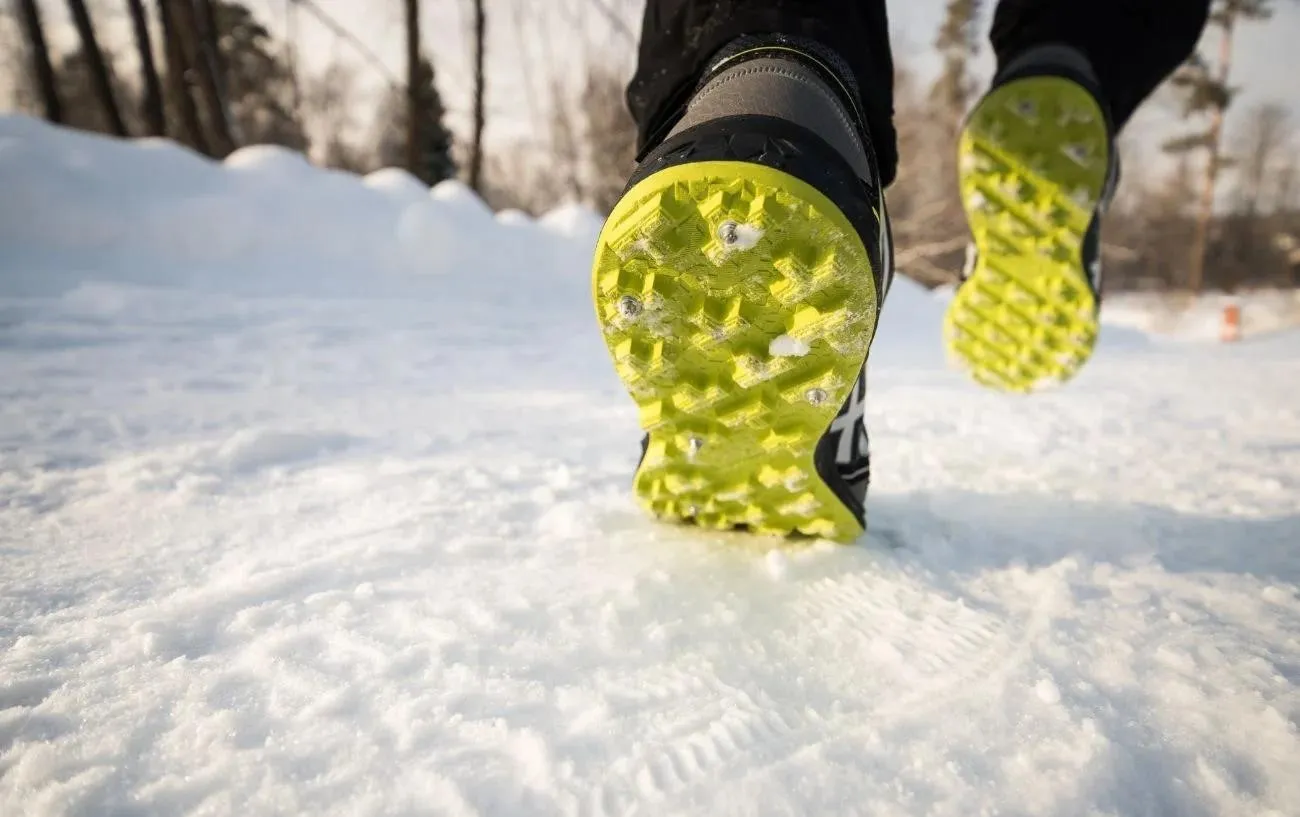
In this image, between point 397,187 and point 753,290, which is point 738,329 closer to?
point 753,290

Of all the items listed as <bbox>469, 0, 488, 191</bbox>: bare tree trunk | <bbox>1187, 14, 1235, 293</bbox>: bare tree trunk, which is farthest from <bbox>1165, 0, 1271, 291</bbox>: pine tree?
<bbox>469, 0, 488, 191</bbox>: bare tree trunk

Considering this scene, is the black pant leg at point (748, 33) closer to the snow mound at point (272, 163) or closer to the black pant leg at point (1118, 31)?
the black pant leg at point (1118, 31)

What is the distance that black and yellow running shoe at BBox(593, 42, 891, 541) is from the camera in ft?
1.90

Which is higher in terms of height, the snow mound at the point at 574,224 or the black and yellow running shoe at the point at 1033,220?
the black and yellow running shoe at the point at 1033,220

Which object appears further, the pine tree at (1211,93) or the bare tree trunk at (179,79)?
the pine tree at (1211,93)

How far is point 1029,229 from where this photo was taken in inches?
56.1

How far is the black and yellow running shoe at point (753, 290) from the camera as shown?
578 mm

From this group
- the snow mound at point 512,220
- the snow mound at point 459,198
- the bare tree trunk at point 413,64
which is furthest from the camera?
the bare tree trunk at point 413,64

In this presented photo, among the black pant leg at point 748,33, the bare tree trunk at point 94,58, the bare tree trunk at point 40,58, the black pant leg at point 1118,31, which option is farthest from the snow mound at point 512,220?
the black pant leg at point 748,33

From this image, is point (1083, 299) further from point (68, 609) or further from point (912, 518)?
point (68, 609)

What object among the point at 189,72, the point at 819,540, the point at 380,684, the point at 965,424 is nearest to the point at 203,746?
the point at 380,684

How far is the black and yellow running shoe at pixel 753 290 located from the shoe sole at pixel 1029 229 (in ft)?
2.52

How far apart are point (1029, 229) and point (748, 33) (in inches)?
38.2

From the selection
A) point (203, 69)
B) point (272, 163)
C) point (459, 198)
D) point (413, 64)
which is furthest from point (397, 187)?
point (203, 69)
